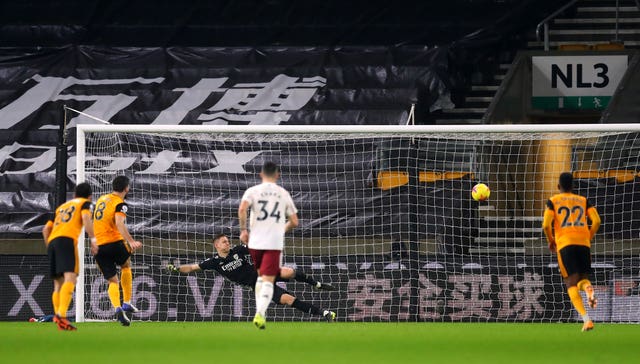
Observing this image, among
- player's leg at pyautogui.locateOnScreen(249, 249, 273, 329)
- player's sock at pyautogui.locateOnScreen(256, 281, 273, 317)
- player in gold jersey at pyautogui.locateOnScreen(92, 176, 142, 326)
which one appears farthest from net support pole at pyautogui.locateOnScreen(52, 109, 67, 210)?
player's sock at pyautogui.locateOnScreen(256, 281, 273, 317)

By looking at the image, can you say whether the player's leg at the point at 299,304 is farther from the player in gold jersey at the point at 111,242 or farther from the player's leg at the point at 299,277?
the player in gold jersey at the point at 111,242

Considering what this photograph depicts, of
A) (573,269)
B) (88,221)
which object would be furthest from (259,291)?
(573,269)

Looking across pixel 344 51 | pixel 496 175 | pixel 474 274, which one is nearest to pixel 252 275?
pixel 474 274

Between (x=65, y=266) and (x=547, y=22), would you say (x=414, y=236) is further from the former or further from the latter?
(x=65, y=266)

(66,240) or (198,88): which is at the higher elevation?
(198,88)

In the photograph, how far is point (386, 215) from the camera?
1739cm

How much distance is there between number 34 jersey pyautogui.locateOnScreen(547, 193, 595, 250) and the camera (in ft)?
42.5

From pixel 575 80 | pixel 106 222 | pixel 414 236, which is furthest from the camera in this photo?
pixel 575 80

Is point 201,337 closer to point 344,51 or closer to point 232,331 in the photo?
point 232,331

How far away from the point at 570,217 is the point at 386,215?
473 centimetres

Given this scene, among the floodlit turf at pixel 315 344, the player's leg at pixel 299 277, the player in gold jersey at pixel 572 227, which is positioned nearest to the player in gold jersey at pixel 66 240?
the floodlit turf at pixel 315 344

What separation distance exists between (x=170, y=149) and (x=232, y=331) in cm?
619

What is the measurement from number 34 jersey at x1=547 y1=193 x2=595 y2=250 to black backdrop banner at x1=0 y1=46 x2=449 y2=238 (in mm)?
6486

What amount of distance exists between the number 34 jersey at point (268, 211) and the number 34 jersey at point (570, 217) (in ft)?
9.68
